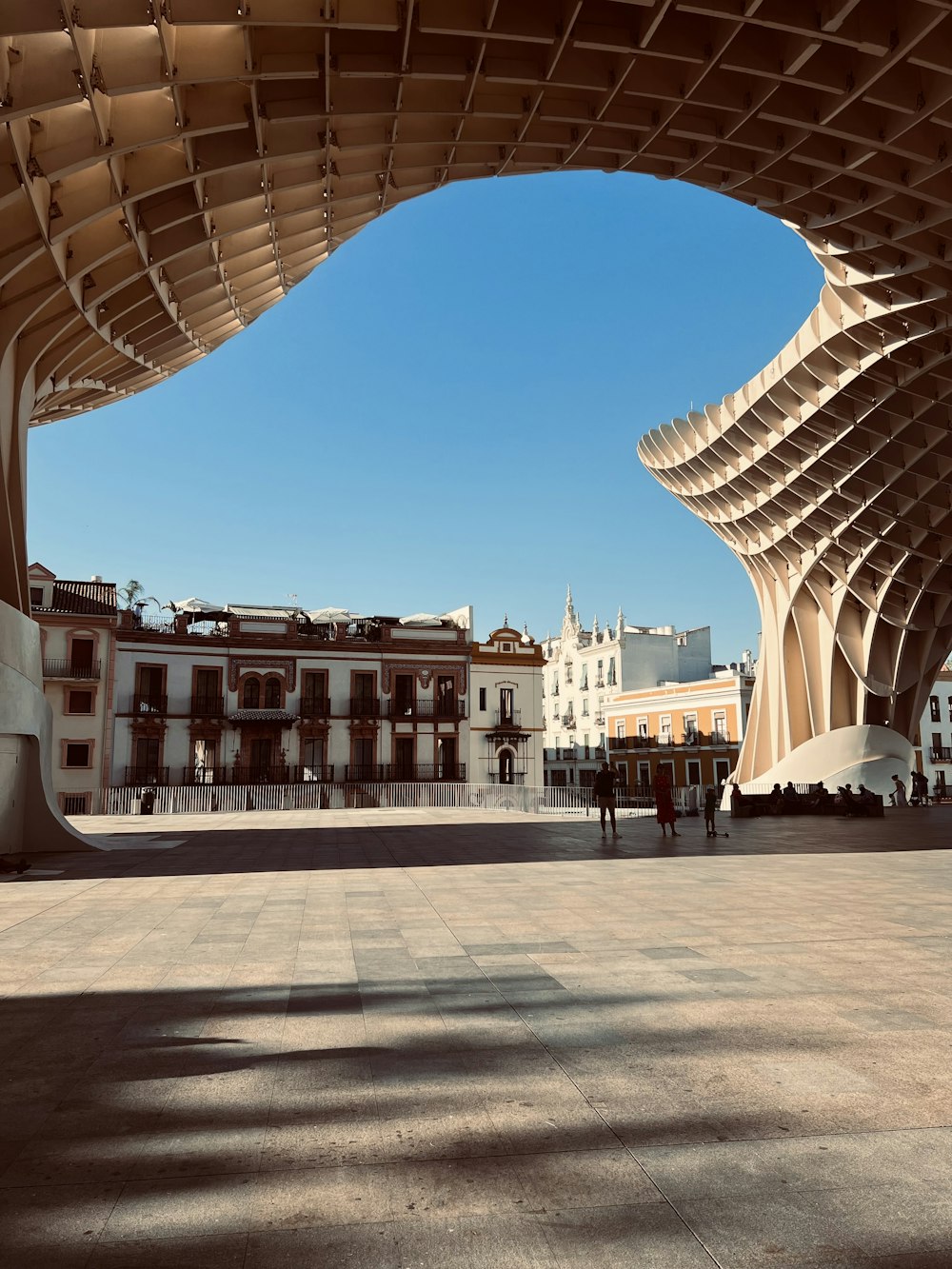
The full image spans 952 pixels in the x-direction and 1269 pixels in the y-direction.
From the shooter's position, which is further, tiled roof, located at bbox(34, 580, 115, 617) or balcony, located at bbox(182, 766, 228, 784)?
balcony, located at bbox(182, 766, 228, 784)

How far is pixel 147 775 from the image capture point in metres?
43.4

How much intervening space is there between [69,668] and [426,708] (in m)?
18.2

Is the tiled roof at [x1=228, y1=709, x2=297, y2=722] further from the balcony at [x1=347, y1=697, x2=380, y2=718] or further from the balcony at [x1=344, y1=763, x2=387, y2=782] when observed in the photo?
the balcony at [x1=344, y1=763, x2=387, y2=782]

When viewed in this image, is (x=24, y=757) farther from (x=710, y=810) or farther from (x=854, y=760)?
(x=854, y=760)

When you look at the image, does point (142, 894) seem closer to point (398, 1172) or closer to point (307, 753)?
point (398, 1172)

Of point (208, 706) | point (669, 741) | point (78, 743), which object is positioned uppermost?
point (208, 706)

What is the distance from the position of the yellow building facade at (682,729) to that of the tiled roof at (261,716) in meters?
21.3

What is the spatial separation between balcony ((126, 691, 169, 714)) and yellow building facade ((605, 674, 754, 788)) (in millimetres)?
27321

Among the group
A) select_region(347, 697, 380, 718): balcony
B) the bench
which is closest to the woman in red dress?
the bench

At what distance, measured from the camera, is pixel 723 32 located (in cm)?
1329

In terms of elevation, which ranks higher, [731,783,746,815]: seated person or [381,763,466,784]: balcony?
[381,763,466,784]: balcony

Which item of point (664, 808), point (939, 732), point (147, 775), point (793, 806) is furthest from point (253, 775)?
point (939, 732)

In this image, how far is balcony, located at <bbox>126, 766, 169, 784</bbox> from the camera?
1693 inches

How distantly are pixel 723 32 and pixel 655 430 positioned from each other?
26.1 metres
